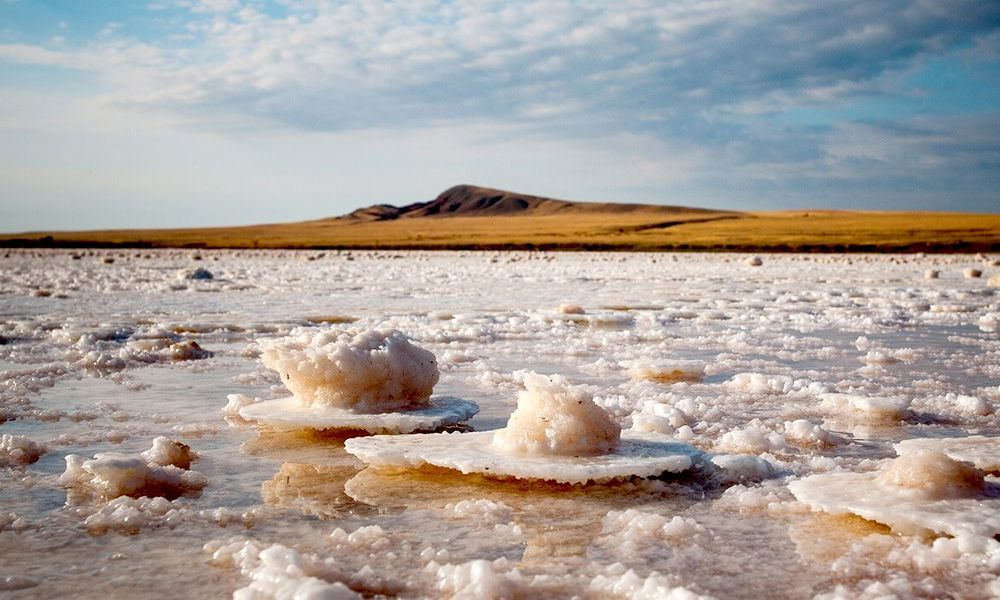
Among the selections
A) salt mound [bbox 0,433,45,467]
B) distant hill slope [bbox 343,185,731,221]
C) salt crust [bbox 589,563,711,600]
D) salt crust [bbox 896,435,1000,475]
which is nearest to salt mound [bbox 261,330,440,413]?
salt mound [bbox 0,433,45,467]

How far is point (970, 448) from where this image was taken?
3.39 metres

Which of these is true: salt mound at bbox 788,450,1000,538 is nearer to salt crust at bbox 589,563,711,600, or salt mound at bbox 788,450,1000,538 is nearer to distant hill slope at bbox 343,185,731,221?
salt crust at bbox 589,563,711,600

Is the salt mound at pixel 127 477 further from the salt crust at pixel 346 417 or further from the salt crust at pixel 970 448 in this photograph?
the salt crust at pixel 970 448

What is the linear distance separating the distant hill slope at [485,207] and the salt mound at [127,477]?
11165 cm

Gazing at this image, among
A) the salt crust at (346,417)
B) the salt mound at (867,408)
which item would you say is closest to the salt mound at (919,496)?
the salt mound at (867,408)

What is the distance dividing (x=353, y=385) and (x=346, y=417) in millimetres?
196

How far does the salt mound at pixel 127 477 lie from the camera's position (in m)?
2.92

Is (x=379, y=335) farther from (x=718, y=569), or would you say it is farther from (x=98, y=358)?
(x=98, y=358)

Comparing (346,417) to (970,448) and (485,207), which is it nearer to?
(970,448)

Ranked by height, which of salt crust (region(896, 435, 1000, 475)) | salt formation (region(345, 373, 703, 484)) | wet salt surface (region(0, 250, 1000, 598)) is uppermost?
salt formation (region(345, 373, 703, 484))

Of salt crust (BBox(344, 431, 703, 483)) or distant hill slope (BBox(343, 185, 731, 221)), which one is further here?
distant hill slope (BBox(343, 185, 731, 221))

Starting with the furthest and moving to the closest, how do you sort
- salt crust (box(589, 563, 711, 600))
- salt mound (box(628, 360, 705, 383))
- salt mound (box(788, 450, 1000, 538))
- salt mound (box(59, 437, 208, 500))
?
salt mound (box(628, 360, 705, 383)) < salt mound (box(59, 437, 208, 500)) < salt mound (box(788, 450, 1000, 538)) < salt crust (box(589, 563, 711, 600))

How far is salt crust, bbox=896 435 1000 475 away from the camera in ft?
10.3

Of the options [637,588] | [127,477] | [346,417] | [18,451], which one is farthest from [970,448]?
[18,451]
